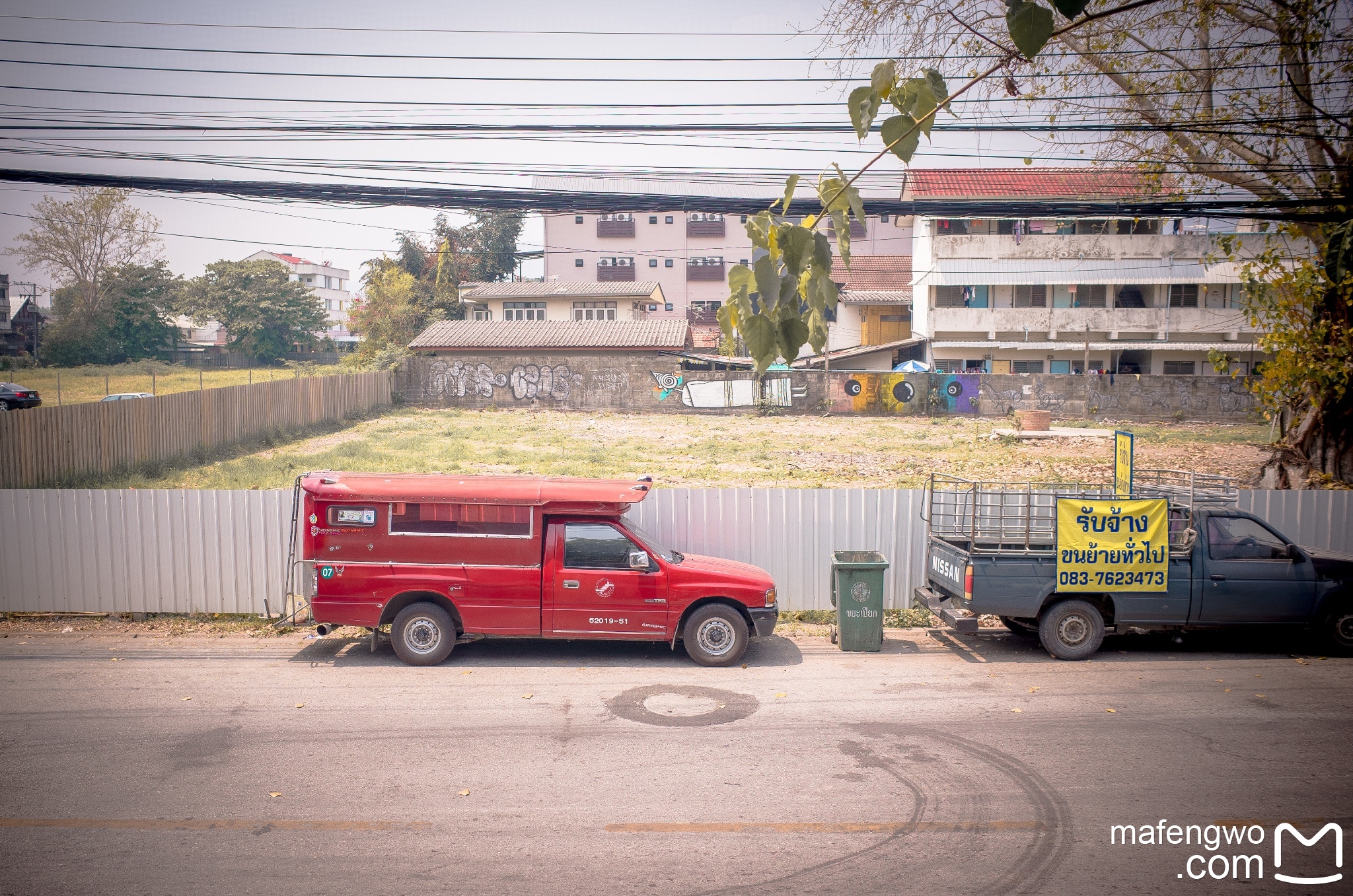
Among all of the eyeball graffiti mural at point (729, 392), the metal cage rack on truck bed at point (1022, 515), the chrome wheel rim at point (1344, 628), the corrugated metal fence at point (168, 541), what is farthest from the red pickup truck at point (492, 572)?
the eyeball graffiti mural at point (729, 392)

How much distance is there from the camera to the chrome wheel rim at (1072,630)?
9977 millimetres

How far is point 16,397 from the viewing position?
1134 inches

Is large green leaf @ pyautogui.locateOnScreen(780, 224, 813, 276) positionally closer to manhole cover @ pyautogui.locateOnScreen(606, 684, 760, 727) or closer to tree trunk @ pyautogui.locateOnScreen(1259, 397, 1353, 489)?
manhole cover @ pyautogui.locateOnScreen(606, 684, 760, 727)

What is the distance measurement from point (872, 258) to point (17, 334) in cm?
5237

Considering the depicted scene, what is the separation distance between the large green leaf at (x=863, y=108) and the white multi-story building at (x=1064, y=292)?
40.0 m

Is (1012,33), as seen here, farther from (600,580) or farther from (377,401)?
(377,401)

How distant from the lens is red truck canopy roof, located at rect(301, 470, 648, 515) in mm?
9367

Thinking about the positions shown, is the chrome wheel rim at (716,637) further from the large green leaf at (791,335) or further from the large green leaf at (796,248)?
the large green leaf at (796,248)

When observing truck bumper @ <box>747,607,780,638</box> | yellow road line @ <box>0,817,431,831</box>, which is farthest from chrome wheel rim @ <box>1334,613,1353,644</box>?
yellow road line @ <box>0,817,431,831</box>

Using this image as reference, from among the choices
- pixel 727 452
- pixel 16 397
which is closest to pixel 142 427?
pixel 16 397

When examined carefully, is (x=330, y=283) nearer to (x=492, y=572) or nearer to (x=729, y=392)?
(x=729, y=392)

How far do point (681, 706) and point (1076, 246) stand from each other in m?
39.8

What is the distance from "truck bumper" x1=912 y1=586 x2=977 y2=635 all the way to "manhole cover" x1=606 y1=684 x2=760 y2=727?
9.38 ft

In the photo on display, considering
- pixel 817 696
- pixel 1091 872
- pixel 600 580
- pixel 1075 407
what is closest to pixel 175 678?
pixel 600 580
